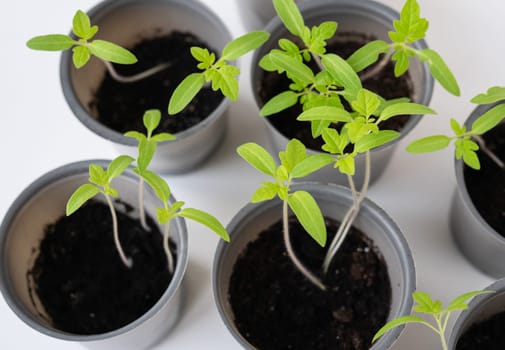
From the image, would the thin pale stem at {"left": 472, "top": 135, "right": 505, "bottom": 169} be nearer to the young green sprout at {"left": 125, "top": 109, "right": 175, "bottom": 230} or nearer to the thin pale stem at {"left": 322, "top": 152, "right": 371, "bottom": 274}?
the thin pale stem at {"left": 322, "top": 152, "right": 371, "bottom": 274}

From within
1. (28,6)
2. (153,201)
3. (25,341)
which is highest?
(28,6)

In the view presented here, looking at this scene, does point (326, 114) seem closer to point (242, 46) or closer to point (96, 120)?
point (242, 46)

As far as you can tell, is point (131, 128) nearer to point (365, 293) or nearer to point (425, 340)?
point (365, 293)

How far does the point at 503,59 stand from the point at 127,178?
775 mm

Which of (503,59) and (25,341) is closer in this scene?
(25,341)

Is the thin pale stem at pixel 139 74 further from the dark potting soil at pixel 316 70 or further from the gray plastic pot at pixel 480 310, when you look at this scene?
the gray plastic pot at pixel 480 310

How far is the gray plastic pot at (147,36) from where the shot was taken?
119 centimetres

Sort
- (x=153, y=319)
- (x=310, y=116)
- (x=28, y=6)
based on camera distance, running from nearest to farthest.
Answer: (x=310, y=116) < (x=153, y=319) < (x=28, y=6)

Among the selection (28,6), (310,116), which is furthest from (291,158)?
(28,6)

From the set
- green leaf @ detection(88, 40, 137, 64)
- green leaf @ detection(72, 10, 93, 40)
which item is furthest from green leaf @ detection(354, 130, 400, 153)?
green leaf @ detection(72, 10, 93, 40)

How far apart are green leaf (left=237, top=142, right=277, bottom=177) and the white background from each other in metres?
0.40

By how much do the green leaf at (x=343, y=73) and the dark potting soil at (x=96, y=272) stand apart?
45 cm

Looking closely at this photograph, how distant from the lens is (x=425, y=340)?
119 cm

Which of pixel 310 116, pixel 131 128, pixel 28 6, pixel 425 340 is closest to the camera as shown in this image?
pixel 310 116
